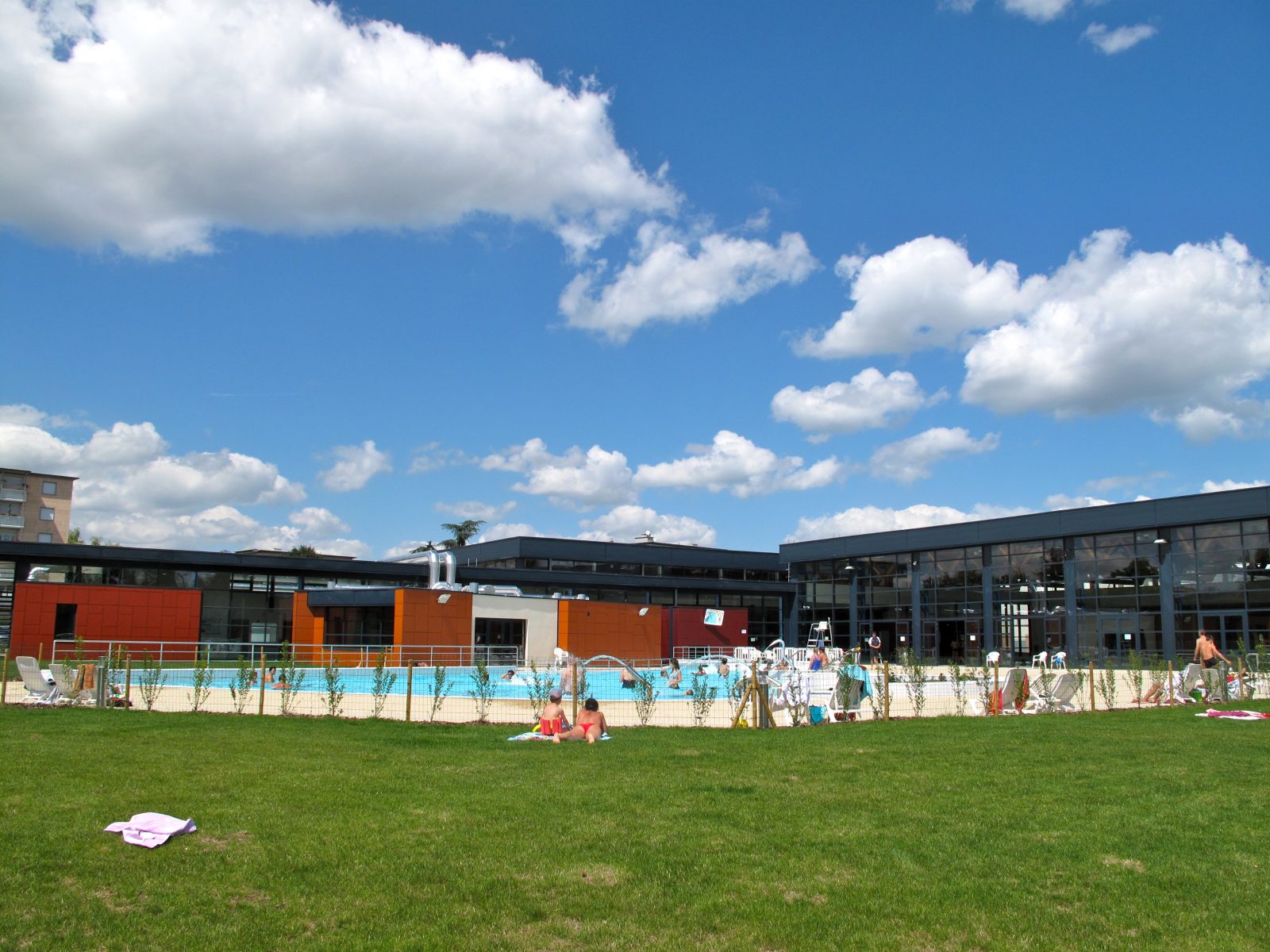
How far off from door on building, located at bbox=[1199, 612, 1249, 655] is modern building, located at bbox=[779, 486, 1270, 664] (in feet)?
0.13

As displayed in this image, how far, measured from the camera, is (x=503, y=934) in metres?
5.55

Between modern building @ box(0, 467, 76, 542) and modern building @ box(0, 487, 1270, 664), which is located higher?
modern building @ box(0, 467, 76, 542)

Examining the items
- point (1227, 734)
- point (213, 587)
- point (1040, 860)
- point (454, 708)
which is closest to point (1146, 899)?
point (1040, 860)

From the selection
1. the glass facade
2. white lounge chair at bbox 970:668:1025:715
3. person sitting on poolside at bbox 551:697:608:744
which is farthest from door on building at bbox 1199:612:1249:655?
person sitting on poolside at bbox 551:697:608:744

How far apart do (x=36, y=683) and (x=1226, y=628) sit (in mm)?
36227

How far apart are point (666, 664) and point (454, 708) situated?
17.1 metres

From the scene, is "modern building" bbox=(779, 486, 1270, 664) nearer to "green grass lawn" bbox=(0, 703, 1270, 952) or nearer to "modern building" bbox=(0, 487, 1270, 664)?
"modern building" bbox=(0, 487, 1270, 664)

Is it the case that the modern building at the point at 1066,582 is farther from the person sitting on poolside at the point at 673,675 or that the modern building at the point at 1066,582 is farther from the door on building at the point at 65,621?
the door on building at the point at 65,621

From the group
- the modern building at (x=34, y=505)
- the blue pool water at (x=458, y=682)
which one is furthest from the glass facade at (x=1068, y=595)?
the modern building at (x=34, y=505)

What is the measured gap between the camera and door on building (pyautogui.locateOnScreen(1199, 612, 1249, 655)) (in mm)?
35875

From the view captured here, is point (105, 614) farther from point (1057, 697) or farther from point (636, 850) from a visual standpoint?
point (636, 850)

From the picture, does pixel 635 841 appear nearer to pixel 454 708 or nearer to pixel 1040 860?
pixel 1040 860

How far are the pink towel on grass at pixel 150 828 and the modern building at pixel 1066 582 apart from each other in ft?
119

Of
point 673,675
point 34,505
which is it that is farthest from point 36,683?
point 34,505
